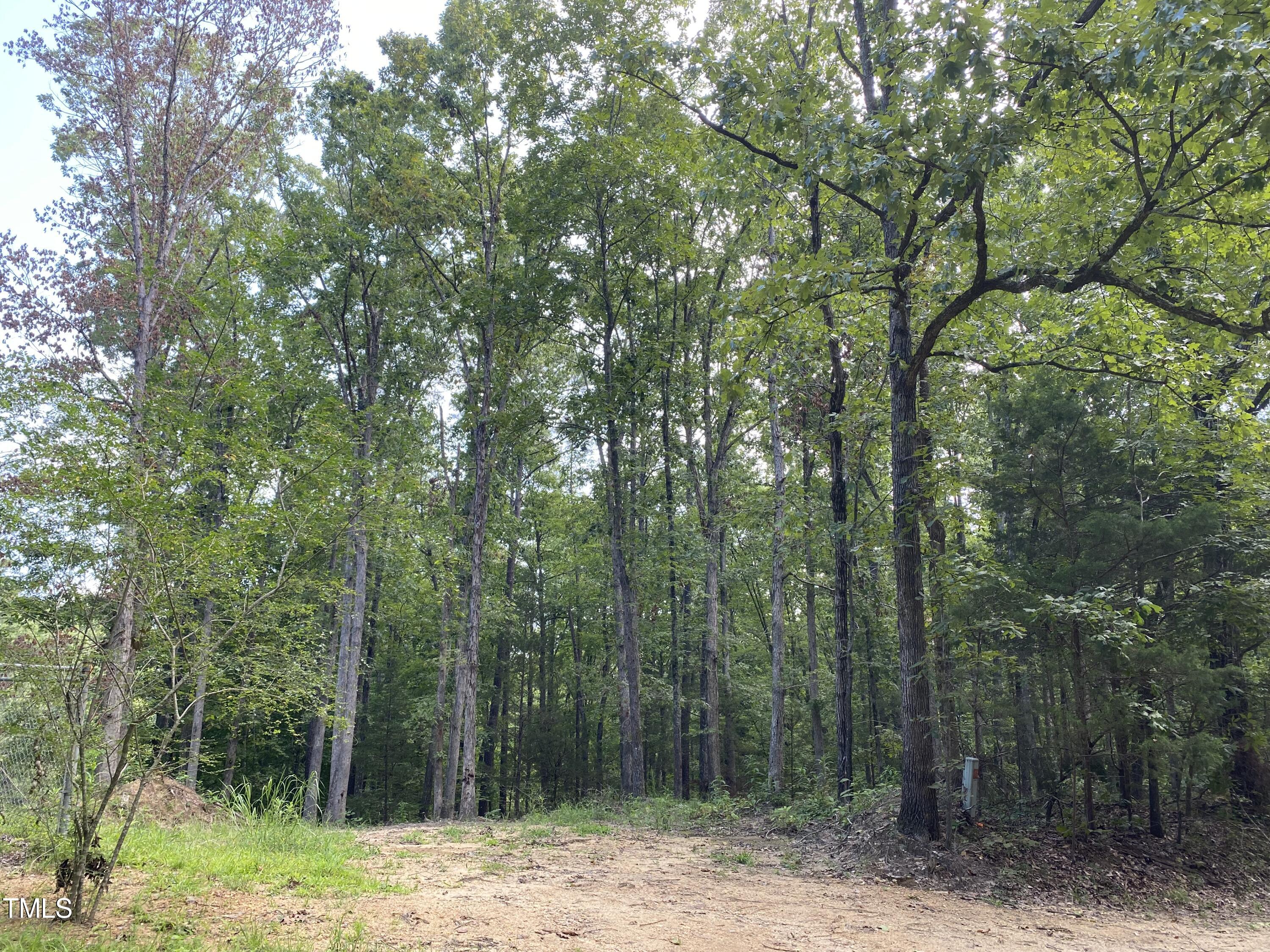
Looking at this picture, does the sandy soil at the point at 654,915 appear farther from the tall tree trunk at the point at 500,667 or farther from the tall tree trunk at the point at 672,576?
the tall tree trunk at the point at 500,667

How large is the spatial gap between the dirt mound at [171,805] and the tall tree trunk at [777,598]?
29.0 feet

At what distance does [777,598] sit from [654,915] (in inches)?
417

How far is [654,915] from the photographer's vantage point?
198 inches

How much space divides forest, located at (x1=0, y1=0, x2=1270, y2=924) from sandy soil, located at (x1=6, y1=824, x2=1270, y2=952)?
1202mm

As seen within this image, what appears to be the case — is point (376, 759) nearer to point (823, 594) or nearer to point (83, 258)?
point (823, 594)

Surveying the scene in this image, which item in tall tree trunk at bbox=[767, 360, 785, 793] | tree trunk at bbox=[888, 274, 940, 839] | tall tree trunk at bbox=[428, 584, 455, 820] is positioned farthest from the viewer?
tall tree trunk at bbox=[428, 584, 455, 820]

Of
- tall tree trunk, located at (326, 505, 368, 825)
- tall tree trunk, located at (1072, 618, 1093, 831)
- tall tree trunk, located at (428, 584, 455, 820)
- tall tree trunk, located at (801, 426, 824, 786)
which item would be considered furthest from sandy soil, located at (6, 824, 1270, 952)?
tall tree trunk, located at (428, 584, 455, 820)

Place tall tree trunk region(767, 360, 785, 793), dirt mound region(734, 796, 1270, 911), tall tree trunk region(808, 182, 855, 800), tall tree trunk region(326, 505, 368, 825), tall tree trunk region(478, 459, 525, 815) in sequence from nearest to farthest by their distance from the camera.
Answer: dirt mound region(734, 796, 1270, 911), tall tree trunk region(808, 182, 855, 800), tall tree trunk region(767, 360, 785, 793), tall tree trunk region(326, 505, 368, 825), tall tree trunk region(478, 459, 525, 815)

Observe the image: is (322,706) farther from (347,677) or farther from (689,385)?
(689,385)

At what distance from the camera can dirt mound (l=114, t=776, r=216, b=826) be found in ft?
24.1

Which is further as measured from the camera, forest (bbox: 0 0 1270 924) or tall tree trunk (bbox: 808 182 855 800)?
tall tree trunk (bbox: 808 182 855 800)

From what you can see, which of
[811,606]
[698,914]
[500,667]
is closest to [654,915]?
[698,914]

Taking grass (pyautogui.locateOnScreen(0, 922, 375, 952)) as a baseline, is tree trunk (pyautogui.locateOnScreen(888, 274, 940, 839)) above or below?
above

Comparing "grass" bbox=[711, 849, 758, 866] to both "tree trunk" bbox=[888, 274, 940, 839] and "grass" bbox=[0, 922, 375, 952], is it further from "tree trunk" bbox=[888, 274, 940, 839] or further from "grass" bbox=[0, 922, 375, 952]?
"grass" bbox=[0, 922, 375, 952]
